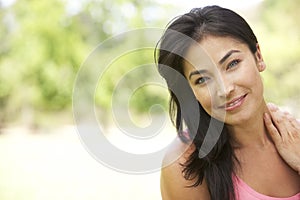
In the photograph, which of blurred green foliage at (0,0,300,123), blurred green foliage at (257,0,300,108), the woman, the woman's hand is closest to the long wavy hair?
the woman

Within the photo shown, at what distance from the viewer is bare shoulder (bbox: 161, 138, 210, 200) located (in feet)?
3.93

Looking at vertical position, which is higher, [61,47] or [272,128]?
[61,47]

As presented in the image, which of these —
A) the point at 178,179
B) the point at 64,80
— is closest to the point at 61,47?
the point at 64,80

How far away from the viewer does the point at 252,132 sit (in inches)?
48.3

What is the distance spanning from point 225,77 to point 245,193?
0.30 meters

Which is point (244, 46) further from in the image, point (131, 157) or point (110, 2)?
point (110, 2)

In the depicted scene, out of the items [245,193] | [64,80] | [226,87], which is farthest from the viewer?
[64,80]

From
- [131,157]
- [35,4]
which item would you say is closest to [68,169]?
[35,4]

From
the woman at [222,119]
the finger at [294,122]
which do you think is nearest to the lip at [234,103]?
the woman at [222,119]

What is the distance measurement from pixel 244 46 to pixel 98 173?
4848 mm

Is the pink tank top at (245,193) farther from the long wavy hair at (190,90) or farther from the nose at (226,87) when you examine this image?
the nose at (226,87)

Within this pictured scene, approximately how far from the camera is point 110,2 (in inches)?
240

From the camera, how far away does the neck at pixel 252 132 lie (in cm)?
120

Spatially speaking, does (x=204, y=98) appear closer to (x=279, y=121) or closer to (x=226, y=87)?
(x=226, y=87)
